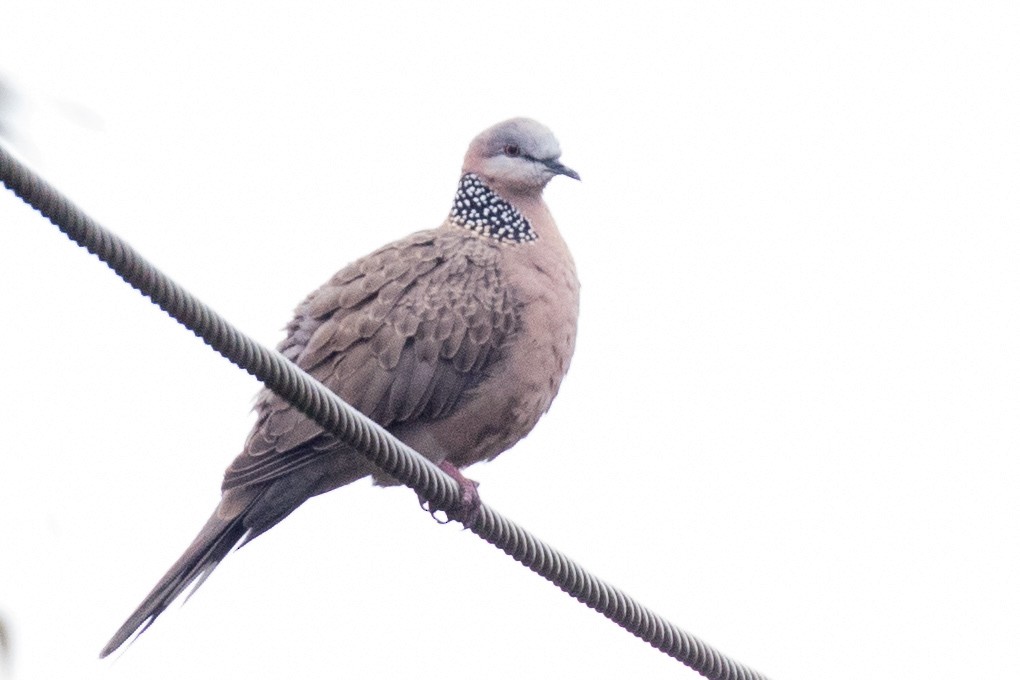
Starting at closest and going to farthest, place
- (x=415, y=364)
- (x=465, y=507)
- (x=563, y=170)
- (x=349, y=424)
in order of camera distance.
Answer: (x=349, y=424), (x=465, y=507), (x=415, y=364), (x=563, y=170)

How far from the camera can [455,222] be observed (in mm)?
6090

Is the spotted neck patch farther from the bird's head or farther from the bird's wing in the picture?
the bird's wing

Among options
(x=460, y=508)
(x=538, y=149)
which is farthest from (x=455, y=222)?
(x=460, y=508)

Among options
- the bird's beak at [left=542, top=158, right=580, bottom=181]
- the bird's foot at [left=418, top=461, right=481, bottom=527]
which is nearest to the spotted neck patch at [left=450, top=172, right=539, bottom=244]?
the bird's beak at [left=542, top=158, right=580, bottom=181]

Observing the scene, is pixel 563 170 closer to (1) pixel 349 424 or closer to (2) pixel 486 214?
(2) pixel 486 214

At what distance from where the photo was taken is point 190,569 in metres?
4.80

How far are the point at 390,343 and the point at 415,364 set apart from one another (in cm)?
11

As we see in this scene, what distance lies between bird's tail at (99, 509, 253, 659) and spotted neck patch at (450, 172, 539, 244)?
58.6 inches

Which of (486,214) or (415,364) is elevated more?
(486,214)

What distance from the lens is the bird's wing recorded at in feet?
16.6

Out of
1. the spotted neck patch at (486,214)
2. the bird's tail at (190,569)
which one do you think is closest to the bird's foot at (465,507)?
the bird's tail at (190,569)

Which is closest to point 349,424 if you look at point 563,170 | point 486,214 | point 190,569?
point 190,569

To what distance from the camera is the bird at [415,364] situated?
5.06m

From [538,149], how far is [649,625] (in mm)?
2945
